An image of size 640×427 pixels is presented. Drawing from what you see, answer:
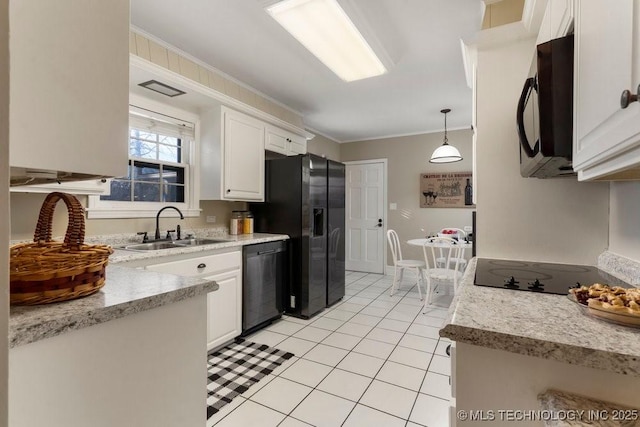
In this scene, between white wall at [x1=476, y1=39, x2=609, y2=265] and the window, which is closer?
white wall at [x1=476, y1=39, x2=609, y2=265]

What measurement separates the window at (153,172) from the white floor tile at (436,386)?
7.98 ft

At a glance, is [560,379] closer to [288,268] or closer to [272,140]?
[288,268]

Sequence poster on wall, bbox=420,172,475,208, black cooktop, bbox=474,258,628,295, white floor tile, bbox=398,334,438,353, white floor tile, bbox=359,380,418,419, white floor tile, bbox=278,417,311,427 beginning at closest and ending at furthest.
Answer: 1. black cooktop, bbox=474,258,628,295
2. white floor tile, bbox=278,417,311,427
3. white floor tile, bbox=359,380,418,419
4. white floor tile, bbox=398,334,438,353
5. poster on wall, bbox=420,172,475,208

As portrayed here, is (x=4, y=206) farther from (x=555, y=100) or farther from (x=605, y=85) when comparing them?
(x=555, y=100)

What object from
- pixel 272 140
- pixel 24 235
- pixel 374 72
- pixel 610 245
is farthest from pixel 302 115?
pixel 610 245

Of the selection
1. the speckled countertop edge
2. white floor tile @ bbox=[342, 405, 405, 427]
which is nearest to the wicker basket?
the speckled countertop edge

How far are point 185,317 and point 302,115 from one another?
3.58 m

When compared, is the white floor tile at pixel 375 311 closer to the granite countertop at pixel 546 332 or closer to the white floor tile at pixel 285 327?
the white floor tile at pixel 285 327

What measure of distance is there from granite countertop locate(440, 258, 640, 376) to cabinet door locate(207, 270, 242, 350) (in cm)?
194

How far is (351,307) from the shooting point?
3.57m

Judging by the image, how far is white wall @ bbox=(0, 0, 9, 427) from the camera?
0.32 meters

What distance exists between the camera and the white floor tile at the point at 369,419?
1627 millimetres

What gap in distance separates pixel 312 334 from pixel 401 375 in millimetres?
929

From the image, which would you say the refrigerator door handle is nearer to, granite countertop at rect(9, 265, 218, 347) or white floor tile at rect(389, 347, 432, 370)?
white floor tile at rect(389, 347, 432, 370)
